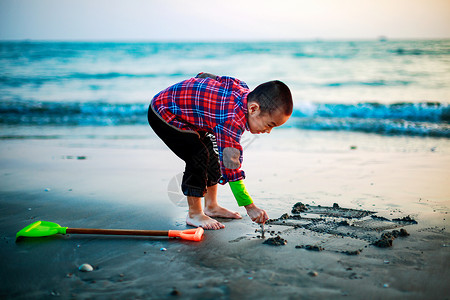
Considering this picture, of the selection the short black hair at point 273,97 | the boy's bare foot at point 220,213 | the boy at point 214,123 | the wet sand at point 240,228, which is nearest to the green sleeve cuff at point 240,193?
the boy at point 214,123

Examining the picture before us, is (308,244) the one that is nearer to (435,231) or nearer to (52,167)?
(435,231)

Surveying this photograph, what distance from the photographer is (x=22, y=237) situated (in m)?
2.62

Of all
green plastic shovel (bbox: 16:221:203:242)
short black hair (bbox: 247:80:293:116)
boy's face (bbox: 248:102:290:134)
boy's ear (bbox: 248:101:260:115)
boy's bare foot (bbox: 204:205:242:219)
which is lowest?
boy's bare foot (bbox: 204:205:242:219)

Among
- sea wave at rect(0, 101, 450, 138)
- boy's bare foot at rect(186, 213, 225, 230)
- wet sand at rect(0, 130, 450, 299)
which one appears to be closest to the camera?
wet sand at rect(0, 130, 450, 299)

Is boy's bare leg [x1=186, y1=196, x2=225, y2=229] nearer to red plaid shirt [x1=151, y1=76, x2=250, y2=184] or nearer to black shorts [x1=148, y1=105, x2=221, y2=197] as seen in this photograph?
black shorts [x1=148, y1=105, x2=221, y2=197]

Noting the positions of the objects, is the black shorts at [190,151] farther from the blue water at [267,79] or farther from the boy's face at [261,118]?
the blue water at [267,79]

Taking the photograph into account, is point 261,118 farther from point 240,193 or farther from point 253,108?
point 240,193

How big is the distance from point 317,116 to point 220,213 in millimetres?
6550

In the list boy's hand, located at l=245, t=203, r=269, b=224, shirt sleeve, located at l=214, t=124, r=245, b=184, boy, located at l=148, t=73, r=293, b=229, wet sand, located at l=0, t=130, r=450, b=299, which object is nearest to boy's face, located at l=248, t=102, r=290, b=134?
boy, located at l=148, t=73, r=293, b=229

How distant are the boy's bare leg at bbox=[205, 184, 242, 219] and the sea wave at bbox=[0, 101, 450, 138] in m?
4.96

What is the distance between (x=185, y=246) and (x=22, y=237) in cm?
111

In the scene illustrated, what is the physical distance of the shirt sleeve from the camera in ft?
8.35

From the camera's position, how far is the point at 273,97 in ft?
8.16

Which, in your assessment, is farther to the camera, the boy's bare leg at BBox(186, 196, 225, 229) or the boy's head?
the boy's bare leg at BBox(186, 196, 225, 229)
